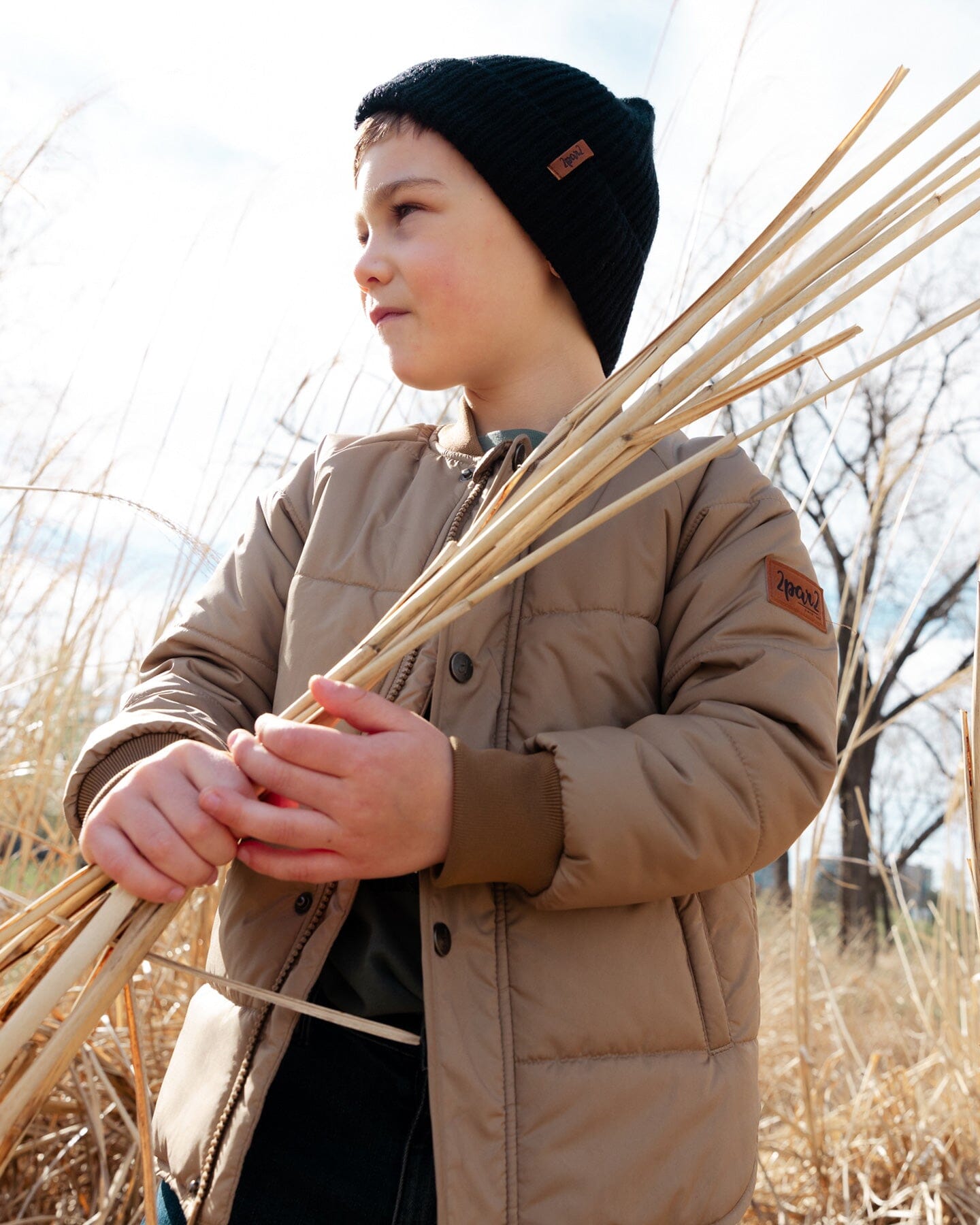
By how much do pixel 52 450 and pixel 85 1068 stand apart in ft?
3.30

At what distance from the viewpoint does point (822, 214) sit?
75cm

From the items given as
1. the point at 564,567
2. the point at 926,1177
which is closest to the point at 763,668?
the point at 564,567

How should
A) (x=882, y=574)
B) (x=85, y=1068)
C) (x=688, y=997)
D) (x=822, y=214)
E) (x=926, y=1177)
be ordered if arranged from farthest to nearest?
(x=882, y=574), (x=926, y=1177), (x=85, y=1068), (x=688, y=997), (x=822, y=214)

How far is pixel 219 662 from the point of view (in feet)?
3.29

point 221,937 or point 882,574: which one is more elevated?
point 882,574

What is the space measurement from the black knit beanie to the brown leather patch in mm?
386

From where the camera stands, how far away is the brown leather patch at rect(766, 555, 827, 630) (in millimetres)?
912

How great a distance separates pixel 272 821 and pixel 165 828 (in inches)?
3.0

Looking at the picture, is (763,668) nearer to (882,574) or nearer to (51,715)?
(882,574)

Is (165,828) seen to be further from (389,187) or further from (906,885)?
(906,885)

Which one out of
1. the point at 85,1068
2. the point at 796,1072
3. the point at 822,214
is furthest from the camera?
the point at 796,1072

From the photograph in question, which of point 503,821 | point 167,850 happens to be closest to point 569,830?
point 503,821

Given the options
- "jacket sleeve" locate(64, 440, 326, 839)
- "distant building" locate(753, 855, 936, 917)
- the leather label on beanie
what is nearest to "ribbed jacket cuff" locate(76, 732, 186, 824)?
"jacket sleeve" locate(64, 440, 326, 839)

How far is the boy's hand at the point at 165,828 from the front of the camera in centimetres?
71
